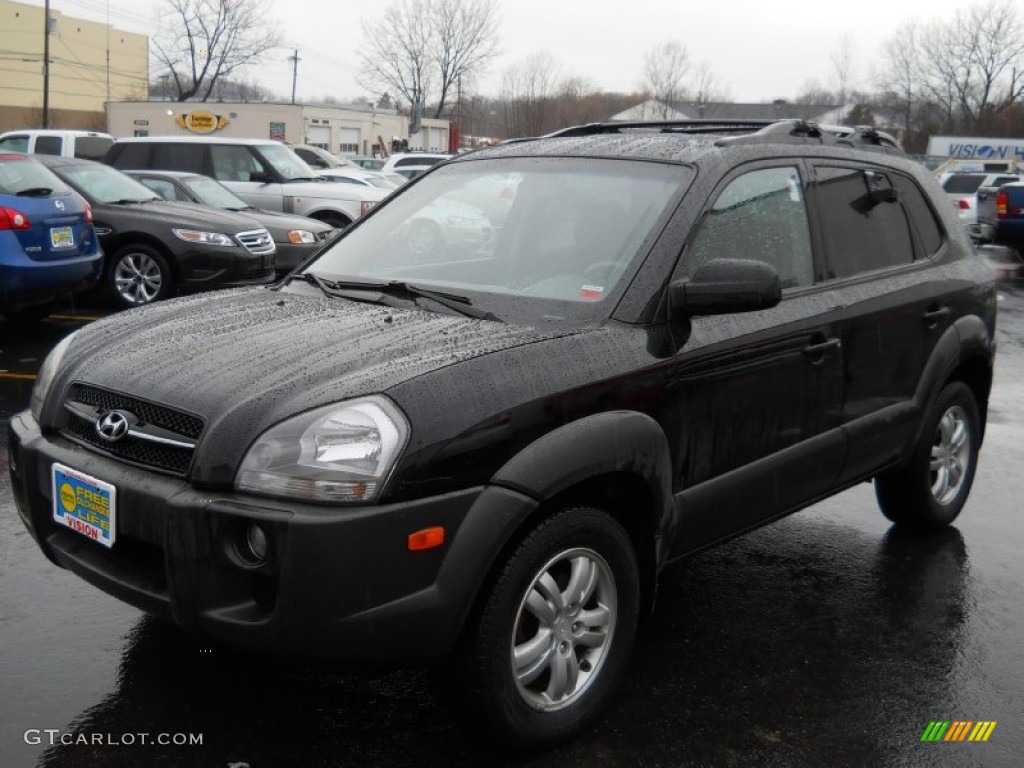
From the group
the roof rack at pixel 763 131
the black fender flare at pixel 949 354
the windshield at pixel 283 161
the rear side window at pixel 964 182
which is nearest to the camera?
the roof rack at pixel 763 131

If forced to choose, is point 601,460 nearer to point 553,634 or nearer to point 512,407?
point 512,407

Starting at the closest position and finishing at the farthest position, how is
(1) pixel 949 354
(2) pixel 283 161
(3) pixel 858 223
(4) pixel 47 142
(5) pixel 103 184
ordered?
1. (3) pixel 858 223
2. (1) pixel 949 354
3. (5) pixel 103 184
4. (2) pixel 283 161
5. (4) pixel 47 142

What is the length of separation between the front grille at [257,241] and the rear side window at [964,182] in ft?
68.5

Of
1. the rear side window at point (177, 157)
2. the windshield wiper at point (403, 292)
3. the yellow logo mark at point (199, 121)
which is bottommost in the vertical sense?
the windshield wiper at point (403, 292)

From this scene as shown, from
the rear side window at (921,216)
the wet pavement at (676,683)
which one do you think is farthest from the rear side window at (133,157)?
the rear side window at (921,216)

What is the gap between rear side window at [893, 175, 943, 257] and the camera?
4578 mm

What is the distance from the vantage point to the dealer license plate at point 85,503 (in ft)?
8.94

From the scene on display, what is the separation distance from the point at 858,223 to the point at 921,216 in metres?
0.65

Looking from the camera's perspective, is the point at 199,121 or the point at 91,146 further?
the point at 199,121

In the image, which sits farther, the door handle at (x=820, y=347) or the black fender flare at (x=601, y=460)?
the door handle at (x=820, y=347)

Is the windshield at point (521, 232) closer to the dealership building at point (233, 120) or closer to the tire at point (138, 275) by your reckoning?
the tire at point (138, 275)

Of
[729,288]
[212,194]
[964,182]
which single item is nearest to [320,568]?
[729,288]

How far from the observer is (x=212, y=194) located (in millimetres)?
13312

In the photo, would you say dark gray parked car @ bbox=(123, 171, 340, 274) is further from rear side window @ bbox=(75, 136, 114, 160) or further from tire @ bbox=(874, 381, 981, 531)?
tire @ bbox=(874, 381, 981, 531)
